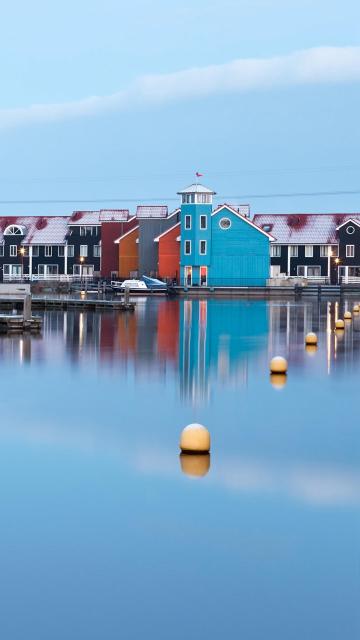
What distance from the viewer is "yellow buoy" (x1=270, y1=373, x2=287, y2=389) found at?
1180 inches

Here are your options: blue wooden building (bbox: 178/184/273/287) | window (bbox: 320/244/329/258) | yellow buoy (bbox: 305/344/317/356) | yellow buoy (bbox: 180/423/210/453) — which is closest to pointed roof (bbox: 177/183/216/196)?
blue wooden building (bbox: 178/184/273/287)

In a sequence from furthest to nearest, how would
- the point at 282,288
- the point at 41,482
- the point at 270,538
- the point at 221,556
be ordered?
the point at 282,288 → the point at 41,482 → the point at 270,538 → the point at 221,556

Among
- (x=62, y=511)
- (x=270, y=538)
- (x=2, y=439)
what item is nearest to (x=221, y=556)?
(x=270, y=538)

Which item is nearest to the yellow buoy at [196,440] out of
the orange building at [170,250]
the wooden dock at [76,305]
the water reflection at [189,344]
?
the water reflection at [189,344]

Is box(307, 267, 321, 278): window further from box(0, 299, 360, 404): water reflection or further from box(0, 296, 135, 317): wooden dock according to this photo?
box(0, 299, 360, 404): water reflection

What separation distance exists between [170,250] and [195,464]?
100245 millimetres

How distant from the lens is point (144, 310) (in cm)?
7619

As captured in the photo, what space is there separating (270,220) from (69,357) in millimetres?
91903

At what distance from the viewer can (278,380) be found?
3125 cm

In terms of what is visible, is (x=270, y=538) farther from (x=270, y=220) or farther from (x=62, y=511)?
(x=270, y=220)

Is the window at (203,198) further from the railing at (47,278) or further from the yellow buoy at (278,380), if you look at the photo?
the yellow buoy at (278,380)

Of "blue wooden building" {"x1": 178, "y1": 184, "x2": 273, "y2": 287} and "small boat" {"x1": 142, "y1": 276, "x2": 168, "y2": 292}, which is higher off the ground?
"blue wooden building" {"x1": 178, "y1": 184, "x2": 273, "y2": 287}

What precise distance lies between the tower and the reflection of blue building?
38.6 m

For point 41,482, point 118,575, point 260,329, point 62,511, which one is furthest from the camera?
point 260,329
